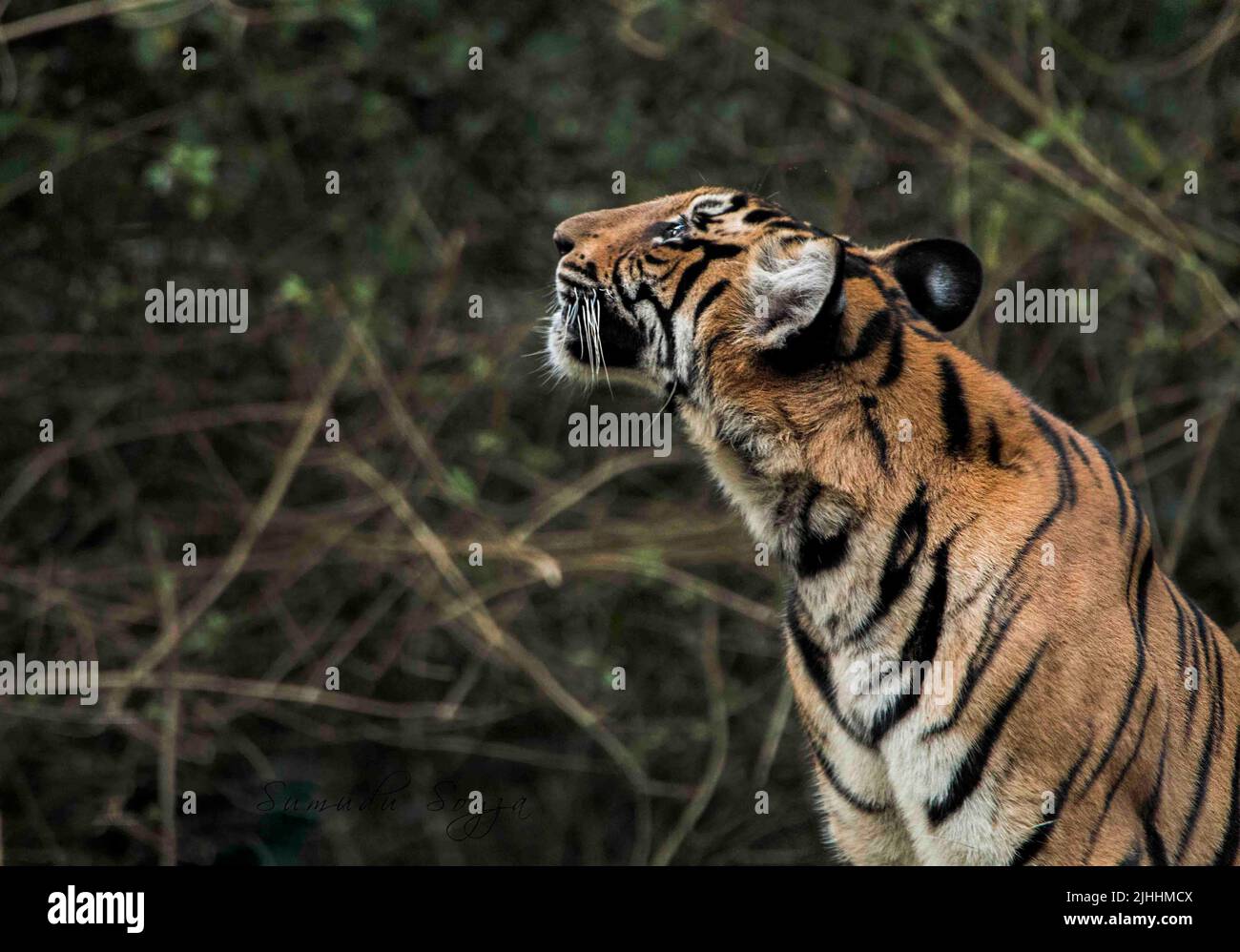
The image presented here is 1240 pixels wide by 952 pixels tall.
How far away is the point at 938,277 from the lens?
14.3ft

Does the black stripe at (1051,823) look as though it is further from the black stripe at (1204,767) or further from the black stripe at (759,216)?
the black stripe at (759,216)

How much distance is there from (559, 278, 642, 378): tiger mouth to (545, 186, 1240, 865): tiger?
0.02 meters

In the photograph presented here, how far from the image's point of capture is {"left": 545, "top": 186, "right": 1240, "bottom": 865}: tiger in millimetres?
3725

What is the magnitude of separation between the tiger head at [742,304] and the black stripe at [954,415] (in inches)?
5.5

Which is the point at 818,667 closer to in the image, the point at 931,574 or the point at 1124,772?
the point at 931,574

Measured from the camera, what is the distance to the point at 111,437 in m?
7.36

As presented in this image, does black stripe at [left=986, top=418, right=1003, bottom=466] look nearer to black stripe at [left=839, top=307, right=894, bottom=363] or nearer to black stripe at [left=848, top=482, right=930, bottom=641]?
black stripe at [left=848, top=482, right=930, bottom=641]

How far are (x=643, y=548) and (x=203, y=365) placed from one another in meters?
2.34

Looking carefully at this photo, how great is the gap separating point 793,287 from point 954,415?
0.53 meters

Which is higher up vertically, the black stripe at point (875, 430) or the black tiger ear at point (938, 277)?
the black tiger ear at point (938, 277)

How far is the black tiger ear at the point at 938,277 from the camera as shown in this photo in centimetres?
430
